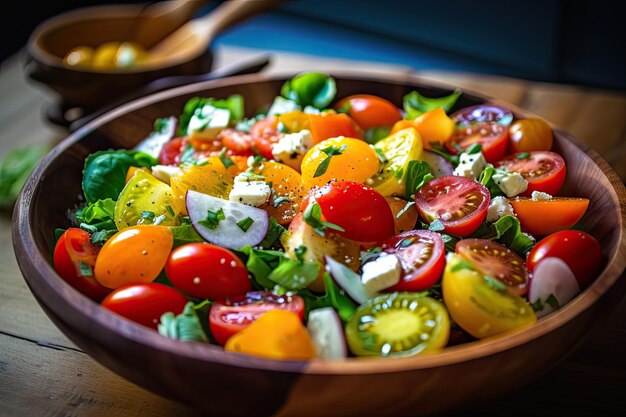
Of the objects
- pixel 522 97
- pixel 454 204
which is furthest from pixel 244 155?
pixel 522 97

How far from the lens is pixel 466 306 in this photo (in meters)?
1.15

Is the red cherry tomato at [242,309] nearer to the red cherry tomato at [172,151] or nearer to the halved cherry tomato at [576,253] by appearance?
the halved cherry tomato at [576,253]

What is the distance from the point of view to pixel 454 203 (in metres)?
1.43

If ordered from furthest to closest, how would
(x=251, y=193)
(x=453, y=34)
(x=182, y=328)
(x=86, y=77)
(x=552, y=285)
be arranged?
(x=453, y=34)
(x=86, y=77)
(x=251, y=193)
(x=552, y=285)
(x=182, y=328)

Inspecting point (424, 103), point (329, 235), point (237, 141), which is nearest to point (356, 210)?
point (329, 235)

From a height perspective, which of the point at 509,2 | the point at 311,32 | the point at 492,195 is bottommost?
the point at 311,32

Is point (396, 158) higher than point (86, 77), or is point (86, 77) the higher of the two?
point (396, 158)

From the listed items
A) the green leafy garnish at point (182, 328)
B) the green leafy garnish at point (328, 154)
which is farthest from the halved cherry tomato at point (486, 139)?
the green leafy garnish at point (182, 328)

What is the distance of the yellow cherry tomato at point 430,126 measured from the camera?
1.69 m

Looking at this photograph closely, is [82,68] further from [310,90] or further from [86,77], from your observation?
[310,90]

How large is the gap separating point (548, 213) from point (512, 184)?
11 cm

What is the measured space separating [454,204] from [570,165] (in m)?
0.36

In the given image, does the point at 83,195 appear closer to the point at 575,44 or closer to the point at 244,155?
the point at 244,155

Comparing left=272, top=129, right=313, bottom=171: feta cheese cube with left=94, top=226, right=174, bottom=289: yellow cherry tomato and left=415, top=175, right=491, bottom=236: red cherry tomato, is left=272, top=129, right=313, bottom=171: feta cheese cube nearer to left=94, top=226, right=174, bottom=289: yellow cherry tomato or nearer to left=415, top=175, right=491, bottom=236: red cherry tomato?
left=415, top=175, right=491, bottom=236: red cherry tomato
